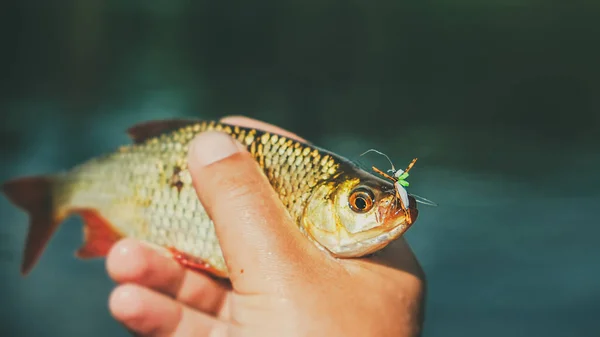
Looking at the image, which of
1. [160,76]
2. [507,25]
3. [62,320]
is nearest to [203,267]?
[62,320]

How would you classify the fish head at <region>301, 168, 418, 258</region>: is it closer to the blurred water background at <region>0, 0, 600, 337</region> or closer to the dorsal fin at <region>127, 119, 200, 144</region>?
the dorsal fin at <region>127, 119, 200, 144</region>

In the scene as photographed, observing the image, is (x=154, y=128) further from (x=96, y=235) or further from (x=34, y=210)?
(x=34, y=210)

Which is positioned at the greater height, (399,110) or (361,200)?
(361,200)

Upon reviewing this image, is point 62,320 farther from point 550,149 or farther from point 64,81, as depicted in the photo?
point 64,81

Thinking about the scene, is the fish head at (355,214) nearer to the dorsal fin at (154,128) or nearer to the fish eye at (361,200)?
the fish eye at (361,200)

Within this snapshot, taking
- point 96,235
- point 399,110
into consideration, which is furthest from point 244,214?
point 399,110

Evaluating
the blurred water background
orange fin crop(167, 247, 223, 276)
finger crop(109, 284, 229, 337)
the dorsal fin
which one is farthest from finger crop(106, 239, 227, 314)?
the blurred water background
